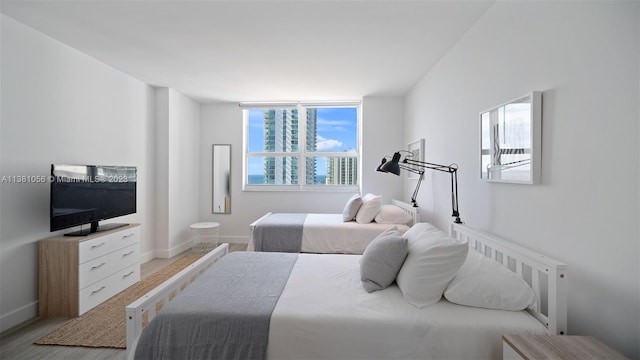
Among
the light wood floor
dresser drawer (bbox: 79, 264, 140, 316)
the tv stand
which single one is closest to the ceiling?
the tv stand

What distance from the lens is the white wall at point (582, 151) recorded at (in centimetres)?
106

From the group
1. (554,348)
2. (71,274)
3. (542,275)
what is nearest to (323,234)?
(542,275)

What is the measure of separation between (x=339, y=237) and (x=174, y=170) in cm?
281

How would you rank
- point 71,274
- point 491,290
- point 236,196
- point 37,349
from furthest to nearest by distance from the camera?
point 236,196, point 71,274, point 37,349, point 491,290

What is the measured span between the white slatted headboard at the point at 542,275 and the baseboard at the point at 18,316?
3692mm

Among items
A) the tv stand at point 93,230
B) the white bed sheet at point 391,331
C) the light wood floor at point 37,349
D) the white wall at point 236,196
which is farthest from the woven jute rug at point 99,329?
the white wall at point 236,196

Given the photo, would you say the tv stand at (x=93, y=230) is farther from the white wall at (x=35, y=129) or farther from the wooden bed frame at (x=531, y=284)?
the wooden bed frame at (x=531, y=284)

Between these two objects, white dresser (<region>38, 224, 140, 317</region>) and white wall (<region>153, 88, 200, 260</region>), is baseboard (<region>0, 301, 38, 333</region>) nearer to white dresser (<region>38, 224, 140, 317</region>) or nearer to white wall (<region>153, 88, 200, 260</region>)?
white dresser (<region>38, 224, 140, 317</region>)

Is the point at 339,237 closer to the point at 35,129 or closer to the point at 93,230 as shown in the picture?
the point at 93,230

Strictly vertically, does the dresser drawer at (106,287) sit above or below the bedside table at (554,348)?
below

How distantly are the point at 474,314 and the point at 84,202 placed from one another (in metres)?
3.32

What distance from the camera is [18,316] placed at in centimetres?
221

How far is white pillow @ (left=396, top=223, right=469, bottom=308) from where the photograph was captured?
1.38 meters

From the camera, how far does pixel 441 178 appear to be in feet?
9.23
